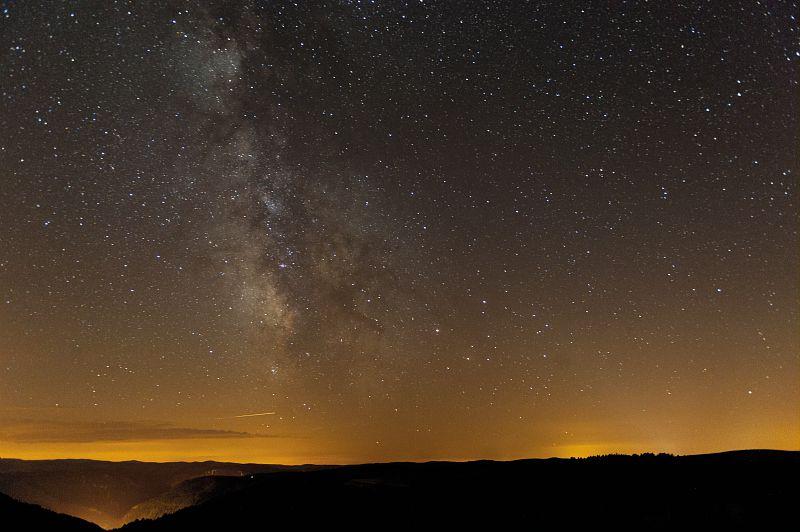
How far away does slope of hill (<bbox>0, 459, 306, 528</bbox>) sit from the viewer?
67875mm

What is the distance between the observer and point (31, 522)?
19656 mm

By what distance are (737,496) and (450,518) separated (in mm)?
7395

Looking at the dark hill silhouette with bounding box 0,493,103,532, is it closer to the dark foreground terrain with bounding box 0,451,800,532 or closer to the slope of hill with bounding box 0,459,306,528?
the dark foreground terrain with bounding box 0,451,800,532

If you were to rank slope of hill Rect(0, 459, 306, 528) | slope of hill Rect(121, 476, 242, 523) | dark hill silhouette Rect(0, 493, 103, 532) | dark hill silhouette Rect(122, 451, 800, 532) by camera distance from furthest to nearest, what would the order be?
slope of hill Rect(0, 459, 306, 528) → slope of hill Rect(121, 476, 242, 523) → dark hill silhouette Rect(0, 493, 103, 532) → dark hill silhouette Rect(122, 451, 800, 532)

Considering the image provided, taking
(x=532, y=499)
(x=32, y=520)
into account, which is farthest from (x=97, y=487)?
(x=532, y=499)

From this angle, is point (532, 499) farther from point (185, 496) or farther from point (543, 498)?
point (185, 496)

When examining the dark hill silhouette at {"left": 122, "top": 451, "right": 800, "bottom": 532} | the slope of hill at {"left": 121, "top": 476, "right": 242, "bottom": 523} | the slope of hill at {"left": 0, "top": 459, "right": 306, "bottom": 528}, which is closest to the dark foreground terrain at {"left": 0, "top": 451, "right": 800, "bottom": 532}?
the dark hill silhouette at {"left": 122, "top": 451, "right": 800, "bottom": 532}

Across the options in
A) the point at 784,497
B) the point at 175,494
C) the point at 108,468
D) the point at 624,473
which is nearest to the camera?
the point at 784,497

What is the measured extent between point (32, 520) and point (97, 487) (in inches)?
2508

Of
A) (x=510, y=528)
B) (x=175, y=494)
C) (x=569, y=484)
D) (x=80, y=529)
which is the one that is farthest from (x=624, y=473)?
(x=175, y=494)

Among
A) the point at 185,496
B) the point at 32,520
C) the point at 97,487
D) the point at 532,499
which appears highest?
the point at 532,499

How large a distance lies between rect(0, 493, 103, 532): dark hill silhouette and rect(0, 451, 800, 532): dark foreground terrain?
6 cm

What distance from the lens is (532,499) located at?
53.1 feet

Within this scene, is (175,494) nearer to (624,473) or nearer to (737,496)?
(624,473)
